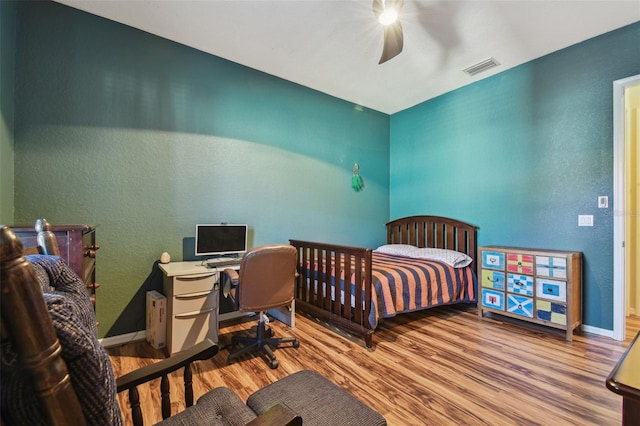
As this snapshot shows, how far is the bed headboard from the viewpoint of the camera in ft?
11.7

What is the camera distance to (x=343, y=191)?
13.4ft

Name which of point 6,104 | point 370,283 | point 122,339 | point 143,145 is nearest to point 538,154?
point 370,283

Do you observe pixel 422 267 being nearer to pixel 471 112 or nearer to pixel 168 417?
pixel 471 112

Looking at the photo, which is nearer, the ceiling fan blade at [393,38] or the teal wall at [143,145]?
the ceiling fan blade at [393,38]

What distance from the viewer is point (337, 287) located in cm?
265

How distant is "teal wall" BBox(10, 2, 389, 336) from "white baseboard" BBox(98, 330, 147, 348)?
8 cm

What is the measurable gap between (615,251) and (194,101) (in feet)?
13.9

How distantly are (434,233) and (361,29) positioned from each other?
2711mm

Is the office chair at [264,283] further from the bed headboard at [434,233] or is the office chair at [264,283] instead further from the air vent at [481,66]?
the air vent at [481,66]

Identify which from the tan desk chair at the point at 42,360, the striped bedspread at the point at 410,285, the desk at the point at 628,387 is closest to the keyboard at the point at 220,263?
the striped bedspread at the point at 410,285

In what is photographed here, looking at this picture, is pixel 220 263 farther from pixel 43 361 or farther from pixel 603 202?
pixel 603 202

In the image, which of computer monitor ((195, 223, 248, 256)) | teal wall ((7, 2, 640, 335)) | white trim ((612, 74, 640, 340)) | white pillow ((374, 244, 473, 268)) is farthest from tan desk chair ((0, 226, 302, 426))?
white trim ((612, 74, 640, 340))

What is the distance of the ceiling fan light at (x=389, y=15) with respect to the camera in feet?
6.24

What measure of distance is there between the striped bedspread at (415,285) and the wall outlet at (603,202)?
4.39ft
